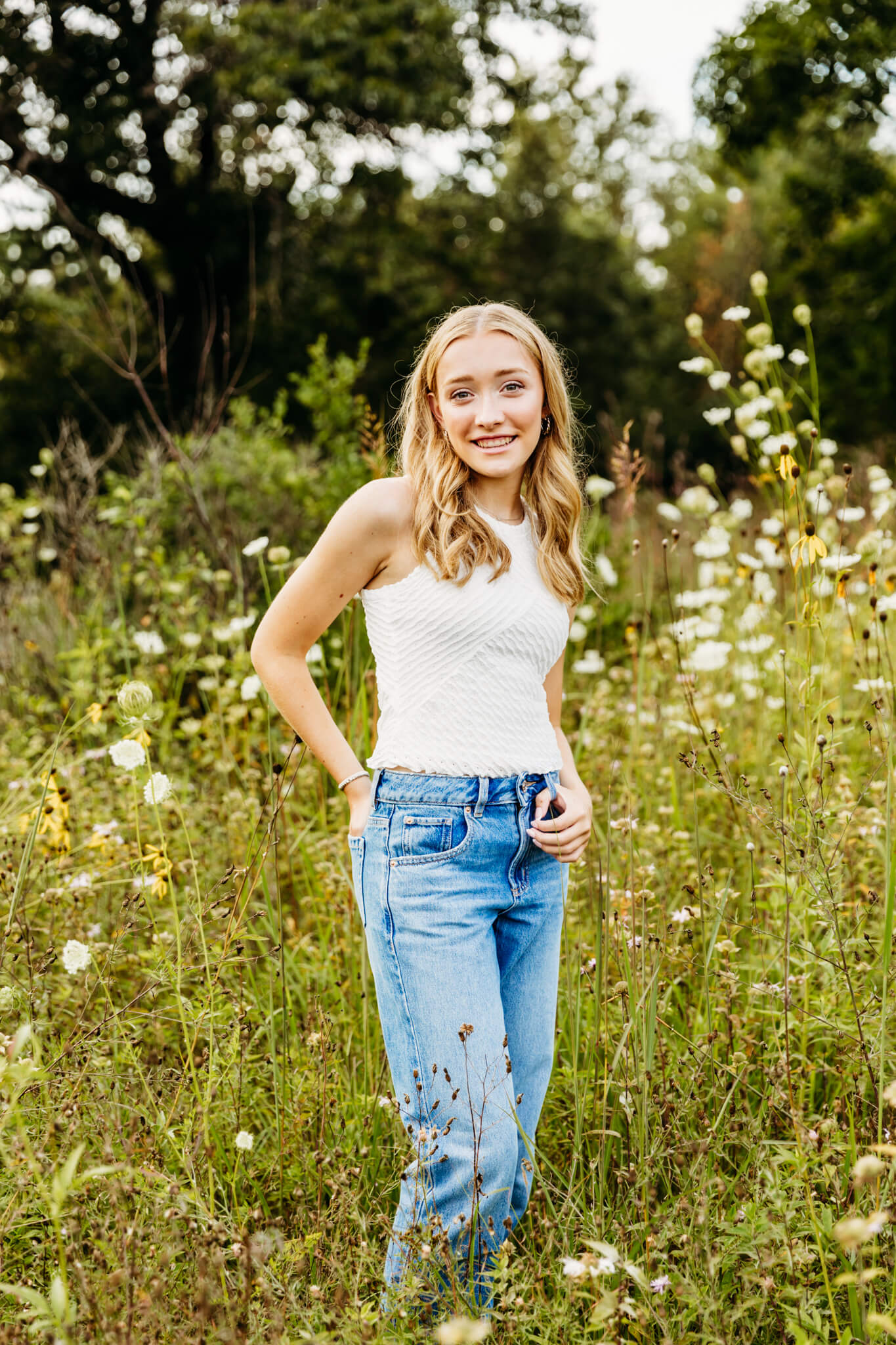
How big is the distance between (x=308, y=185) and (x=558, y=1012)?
14.5 meters

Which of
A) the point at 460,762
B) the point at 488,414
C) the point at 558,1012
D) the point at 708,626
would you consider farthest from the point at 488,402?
the point at 708,626

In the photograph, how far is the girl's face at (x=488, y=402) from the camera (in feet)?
6.02

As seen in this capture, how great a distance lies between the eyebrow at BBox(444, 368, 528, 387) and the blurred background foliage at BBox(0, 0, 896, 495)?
7.94 metres

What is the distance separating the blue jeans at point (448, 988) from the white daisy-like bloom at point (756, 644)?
154 centimetres

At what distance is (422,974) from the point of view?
1589mm

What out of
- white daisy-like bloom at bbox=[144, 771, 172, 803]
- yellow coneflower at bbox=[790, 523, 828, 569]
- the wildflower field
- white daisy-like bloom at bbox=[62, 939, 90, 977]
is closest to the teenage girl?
the wildflower field

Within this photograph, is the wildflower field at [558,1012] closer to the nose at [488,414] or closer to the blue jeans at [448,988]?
the blue jeans at [448,988]

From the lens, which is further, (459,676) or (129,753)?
(129,753)

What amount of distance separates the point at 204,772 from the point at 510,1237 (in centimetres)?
248

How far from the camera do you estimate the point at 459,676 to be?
67.9 inches

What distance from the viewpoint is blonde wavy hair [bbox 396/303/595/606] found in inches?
69.2

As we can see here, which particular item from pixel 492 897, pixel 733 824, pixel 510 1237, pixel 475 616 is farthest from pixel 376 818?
pixel 733 824

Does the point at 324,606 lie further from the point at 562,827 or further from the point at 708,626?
the point at 708,626

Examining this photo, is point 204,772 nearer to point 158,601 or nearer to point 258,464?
point 158,601
